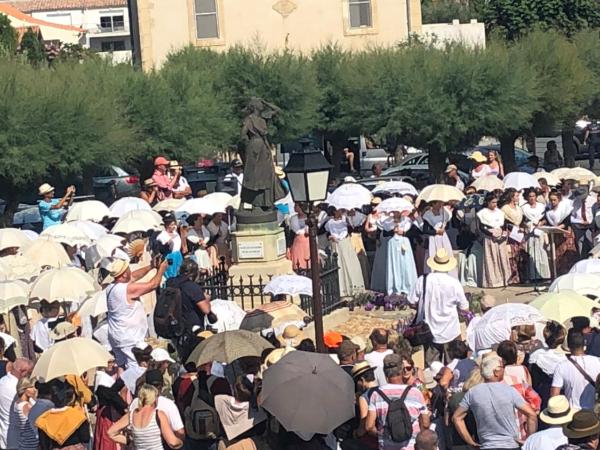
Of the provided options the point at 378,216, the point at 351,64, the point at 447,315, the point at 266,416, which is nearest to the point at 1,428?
the point at 266,416

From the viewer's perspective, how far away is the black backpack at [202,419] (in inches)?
436

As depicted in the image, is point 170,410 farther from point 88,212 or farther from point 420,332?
point 88,212

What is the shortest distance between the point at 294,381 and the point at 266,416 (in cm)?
73

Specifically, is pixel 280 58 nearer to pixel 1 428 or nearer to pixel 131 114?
pixel 131 114

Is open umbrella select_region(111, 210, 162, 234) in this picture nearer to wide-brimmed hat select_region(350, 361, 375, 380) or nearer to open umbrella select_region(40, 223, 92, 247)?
open umbrella select_region(40, 223, 92, 247)

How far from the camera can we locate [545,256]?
70.8 ft

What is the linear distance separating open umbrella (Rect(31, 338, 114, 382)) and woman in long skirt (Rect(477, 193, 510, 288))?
32.1 feet

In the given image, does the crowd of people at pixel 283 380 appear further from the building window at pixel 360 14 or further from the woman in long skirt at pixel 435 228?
the building window at pixel 360 14

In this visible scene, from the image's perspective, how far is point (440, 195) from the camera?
68.8 feet

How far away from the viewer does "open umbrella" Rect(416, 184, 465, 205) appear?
20938 millimetres

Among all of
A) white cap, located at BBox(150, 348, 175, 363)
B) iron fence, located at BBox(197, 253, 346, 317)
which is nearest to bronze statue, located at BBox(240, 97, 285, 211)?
iron fence, located at BBox(197, 253, 346, 317)

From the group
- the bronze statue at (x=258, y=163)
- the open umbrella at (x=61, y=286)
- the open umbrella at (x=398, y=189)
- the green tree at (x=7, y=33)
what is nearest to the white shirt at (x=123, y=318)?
the open umbrella at (x=61, y=286)

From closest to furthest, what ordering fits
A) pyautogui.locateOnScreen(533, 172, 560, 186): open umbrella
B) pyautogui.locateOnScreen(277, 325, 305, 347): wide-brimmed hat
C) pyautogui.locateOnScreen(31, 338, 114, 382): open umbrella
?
pyautogui.locateOnScreen(31, 338, 114, 382): open umbrella < pyautogui.locateOnScreen(277, 325, 305, 347): wide-brimmed hat < pyautogui.locateOnScreen(533, 172, 560, 186): open umbrella

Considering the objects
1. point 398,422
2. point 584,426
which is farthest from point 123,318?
point 584,426
